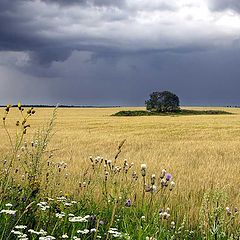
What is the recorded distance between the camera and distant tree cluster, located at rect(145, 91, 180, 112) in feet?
348

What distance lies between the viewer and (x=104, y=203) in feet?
21.4

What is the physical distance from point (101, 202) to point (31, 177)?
2.13 m

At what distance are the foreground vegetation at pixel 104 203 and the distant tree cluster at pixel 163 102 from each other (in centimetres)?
9499

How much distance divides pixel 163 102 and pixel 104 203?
330 ft

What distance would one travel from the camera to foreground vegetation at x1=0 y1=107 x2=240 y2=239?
4.05 metres

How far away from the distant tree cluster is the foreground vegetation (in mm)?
94986

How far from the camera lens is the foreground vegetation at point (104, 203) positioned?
405 cm

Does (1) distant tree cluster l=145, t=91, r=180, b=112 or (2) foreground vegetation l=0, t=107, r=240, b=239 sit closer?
(2) foreground vegetation l=0, t=107, r=240, b=239

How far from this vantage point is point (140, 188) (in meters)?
8.09

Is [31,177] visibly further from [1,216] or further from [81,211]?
[81,211]

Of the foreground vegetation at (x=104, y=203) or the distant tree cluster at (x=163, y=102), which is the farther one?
the distant tree cluster at (x=163, y=102)

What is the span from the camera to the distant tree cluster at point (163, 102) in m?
106

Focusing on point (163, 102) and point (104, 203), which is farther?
point (163, 102)

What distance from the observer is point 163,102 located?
106m
